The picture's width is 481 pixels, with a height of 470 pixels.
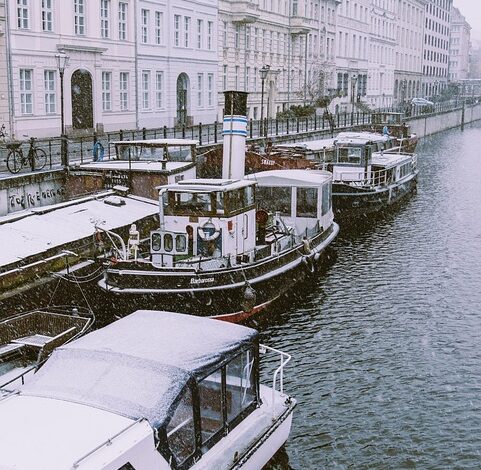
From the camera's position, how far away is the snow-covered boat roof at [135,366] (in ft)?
25.5

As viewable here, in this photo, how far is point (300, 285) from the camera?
66.2 feet

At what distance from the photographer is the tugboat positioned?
15.5 metres

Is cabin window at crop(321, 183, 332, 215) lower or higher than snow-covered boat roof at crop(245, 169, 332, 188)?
lower

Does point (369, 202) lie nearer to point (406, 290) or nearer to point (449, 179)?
point (406, 290)

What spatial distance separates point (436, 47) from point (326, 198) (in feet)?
374

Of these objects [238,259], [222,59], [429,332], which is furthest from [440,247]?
[222,59]

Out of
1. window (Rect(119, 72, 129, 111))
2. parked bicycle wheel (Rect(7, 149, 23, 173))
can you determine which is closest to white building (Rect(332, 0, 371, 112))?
window (Rect(119, 72, 129, 111))

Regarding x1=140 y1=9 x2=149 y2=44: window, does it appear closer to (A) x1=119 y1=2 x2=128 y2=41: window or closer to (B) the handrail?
(A) x1=119 y1=2 x2=128 y2=41: window

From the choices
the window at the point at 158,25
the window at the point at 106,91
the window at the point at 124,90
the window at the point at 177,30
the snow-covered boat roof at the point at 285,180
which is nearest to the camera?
the snow-covered boat roof at the point at 285,180

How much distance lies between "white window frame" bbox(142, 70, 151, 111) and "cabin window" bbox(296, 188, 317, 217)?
23.0 meters

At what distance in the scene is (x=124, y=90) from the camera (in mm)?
40781

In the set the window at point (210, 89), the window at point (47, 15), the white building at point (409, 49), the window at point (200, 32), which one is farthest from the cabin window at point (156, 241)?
the white building at point (409, 49)

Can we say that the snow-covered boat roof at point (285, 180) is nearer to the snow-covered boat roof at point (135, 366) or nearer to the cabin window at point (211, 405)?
the snow-covered boat roof at point (135, 366)

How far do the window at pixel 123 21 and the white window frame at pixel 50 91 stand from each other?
6443mm
